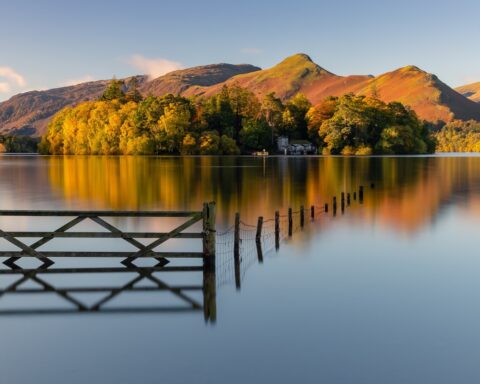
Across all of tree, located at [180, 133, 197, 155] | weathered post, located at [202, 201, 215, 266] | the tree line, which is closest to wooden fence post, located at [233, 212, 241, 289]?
weathered post, located at [202, 201, 215, 266]

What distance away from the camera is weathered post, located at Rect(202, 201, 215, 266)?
1883 centimetres

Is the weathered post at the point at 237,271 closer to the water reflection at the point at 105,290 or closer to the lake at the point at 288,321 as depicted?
the lake at the point at 288,321

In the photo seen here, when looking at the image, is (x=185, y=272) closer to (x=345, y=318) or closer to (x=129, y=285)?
(x=129, y=285)

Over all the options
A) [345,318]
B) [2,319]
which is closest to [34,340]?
[2,319]

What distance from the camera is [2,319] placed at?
1653 centimetres

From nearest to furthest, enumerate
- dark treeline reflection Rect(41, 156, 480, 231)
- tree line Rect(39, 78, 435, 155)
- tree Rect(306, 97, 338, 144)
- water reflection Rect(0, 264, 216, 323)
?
1. water reflection Rect(0, 264, 216, 323)
2. dark treeline reflection Rect(41, 156, 480, 231)
3. tree line Rect(39, 78, 435, 155)
4. tree Rect(306, 97, 338, 144)

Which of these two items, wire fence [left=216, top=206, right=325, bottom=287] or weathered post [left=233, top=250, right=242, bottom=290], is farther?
wire fence [left=216, top=206, right=325, bottom=287]

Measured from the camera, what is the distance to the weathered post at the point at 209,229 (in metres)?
→ 18.8

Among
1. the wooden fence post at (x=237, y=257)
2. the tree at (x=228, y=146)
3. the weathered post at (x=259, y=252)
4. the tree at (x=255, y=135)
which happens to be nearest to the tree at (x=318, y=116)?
the tree at (x=255, y=135)

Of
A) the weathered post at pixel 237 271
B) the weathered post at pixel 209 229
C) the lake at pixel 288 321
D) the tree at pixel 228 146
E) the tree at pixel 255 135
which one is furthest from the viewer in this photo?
the tree at pixel 255 135

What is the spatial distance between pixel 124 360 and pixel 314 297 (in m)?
8.29

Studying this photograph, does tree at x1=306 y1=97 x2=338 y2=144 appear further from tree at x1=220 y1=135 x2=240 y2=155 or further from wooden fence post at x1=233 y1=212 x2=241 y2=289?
wooden fence post at x1=233 y1=212 x2=241 y2=289

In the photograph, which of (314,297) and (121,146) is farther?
(121,146)

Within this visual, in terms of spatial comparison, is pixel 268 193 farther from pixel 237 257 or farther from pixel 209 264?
pixel 209 264
